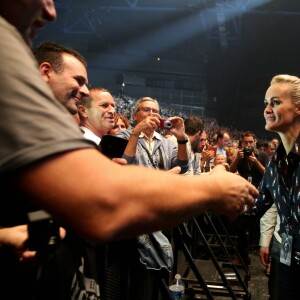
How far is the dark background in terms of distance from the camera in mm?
15141

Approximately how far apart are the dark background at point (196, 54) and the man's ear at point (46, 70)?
1288 cm

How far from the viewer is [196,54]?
1836 centimetres

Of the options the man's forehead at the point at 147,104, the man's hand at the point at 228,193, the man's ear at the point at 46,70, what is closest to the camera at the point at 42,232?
the man's hand at the point at 228,193

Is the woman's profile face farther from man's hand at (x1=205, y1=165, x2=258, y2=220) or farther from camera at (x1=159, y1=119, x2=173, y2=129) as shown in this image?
man's hand at (x1=205, y1=165, x2=258, y2=220)

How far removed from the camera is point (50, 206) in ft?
2.03

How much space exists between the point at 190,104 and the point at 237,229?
13248 mm

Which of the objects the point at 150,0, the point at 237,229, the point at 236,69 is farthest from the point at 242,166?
the point at 236,69

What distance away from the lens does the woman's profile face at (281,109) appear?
7.32 ft

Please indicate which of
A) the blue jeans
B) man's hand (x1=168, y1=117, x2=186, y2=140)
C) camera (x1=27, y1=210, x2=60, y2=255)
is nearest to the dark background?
man's hand (x1=168, y1=117, x2=186, y2=140)

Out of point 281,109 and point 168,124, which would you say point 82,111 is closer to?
point 168,124

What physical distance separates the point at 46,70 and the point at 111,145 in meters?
0.70

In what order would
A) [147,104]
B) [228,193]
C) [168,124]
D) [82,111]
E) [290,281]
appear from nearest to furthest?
[228,193] < [290,281] < [82,111] < [168,124] < [147,104]

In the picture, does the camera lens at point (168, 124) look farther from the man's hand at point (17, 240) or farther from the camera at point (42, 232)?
the camera at point (42, 232)

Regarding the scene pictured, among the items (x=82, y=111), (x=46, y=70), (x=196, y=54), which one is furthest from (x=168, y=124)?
(x=196, y=54)
